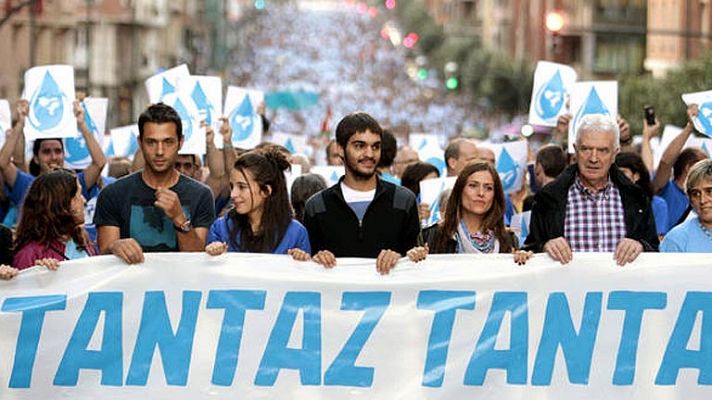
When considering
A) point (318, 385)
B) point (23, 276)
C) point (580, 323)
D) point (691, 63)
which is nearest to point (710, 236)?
point (580, 323)

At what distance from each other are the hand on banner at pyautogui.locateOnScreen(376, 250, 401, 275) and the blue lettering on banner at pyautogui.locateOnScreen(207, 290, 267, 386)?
508 mm

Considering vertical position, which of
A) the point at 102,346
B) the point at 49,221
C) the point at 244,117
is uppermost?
the point at 244,117

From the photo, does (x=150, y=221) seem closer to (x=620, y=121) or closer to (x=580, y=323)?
(x=580, y=323)

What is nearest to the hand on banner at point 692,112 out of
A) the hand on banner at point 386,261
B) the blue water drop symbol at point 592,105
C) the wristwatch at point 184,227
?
the blue water drop symbol at point 592,105

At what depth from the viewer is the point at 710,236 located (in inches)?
346

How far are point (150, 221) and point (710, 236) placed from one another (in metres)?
2.54

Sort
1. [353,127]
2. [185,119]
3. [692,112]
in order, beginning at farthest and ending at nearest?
[185,119] → [692,112] → [353,127]

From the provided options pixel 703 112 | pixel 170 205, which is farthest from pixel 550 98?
pixel 170 205

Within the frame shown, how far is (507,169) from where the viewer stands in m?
13.8

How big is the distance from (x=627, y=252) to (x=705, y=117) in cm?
393

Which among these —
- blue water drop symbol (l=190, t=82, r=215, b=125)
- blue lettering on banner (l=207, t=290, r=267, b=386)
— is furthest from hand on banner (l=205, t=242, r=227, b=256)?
blue water drop symbol (l=190, t=82, r=215, b=125)

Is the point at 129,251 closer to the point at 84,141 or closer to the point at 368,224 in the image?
the point at 368,224

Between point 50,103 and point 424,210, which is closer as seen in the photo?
point 424,210

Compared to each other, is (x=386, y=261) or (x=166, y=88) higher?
(x=166, y=88)
